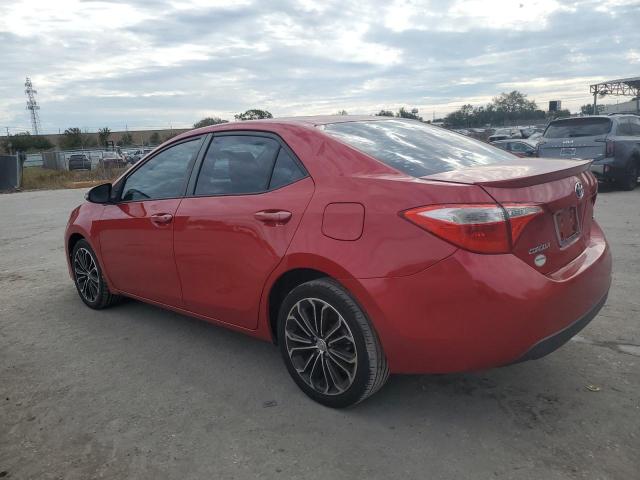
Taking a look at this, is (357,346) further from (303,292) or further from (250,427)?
(250,427)

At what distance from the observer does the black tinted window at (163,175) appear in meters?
3.99

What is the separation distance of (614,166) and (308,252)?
10766mm

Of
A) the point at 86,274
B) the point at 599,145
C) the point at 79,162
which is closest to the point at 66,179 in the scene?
the point at 79,162

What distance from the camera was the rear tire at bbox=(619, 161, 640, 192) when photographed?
1198 centimetres

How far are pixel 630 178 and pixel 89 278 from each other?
1147 cm

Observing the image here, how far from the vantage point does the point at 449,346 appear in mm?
2605

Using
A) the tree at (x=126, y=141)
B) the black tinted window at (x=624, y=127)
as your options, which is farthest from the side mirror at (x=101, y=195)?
the tree at (x=126, y=141)

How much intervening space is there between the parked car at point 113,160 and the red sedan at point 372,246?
106 feet

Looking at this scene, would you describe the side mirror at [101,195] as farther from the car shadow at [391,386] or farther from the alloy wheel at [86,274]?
the car shadow at [391,386]

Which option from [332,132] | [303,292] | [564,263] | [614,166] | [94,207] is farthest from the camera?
[614,166]

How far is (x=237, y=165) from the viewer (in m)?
3.61

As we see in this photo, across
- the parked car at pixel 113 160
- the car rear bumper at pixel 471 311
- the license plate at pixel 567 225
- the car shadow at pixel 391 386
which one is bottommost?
the car shadow at pixel 391 386

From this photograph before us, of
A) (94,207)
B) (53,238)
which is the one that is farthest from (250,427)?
(53,238)

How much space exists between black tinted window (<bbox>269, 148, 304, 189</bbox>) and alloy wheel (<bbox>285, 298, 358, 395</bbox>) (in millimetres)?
704
